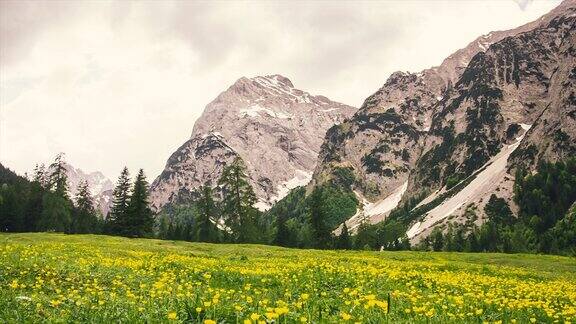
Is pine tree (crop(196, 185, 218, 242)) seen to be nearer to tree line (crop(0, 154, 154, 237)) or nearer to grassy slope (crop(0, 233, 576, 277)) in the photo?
tree line (crop(0, 154, 154, 237))

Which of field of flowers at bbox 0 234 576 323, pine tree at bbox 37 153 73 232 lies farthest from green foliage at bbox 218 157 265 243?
field of flowers at bbox 0 234 576 323

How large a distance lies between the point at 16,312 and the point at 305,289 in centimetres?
732

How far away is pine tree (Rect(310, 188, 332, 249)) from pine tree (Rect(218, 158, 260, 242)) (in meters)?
13.1

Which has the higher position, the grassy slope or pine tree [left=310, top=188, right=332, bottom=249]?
pine tree [left=310, top=188, right=332, bottom=249]

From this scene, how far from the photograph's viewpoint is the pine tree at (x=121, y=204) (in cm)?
8550

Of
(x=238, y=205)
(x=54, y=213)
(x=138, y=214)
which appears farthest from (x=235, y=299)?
(x=54, y=213)

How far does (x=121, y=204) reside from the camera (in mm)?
91625

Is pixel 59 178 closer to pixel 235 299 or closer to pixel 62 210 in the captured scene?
pixel 62 210

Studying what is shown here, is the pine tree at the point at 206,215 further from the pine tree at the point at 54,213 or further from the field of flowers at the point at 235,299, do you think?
the field of flowers at the point at 235,299

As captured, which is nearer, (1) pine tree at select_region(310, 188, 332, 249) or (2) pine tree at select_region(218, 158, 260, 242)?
(2) pine tree at select_region(218, 158, 260, 242)

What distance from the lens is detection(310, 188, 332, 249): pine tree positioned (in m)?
98.2

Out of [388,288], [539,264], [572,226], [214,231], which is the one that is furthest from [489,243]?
[388,288]

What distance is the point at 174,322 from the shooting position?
267 inches

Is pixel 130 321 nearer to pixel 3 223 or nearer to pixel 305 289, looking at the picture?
pixel 305 289
